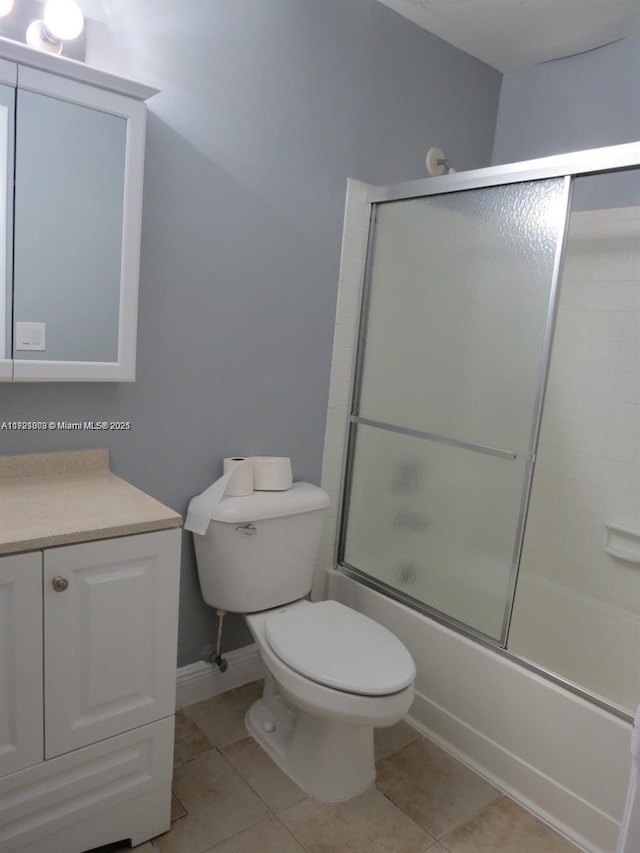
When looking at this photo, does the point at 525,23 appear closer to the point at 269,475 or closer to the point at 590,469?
the point at 590,469

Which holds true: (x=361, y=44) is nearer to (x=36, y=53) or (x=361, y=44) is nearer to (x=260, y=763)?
(x=36, y=53)

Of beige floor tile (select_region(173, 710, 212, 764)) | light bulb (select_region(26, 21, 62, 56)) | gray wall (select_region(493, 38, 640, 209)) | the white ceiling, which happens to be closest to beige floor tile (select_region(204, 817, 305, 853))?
beige floor tile (select_region(173, 710, 212, 764))

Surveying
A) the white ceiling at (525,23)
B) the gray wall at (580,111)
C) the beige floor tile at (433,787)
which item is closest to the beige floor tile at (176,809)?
the beige floor tile at (433,787)

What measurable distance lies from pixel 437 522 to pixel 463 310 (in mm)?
738

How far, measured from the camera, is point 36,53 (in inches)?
58.9

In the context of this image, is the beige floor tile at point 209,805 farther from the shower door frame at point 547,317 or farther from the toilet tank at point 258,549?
the shower door frame at point 547,317

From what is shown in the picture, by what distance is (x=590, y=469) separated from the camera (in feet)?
8.20

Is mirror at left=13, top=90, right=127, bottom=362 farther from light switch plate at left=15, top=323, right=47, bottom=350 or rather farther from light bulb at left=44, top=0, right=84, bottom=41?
light bulb at left=44, top=0, right=84, bottom=41

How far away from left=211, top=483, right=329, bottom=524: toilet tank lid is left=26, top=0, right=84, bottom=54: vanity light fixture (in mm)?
1285

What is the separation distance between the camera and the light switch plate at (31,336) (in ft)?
5.28

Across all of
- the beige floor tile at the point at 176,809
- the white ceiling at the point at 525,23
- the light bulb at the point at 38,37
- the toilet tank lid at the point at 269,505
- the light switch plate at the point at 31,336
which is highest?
the white ceiling at the point at 525,23

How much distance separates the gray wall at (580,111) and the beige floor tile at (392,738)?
6.62ft

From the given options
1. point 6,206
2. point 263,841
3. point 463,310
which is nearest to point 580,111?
point 463,310

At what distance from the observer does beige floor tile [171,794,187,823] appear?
171 centimetres
